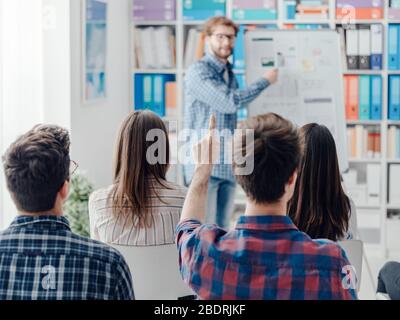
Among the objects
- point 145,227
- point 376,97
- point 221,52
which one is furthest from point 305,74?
point 145,227

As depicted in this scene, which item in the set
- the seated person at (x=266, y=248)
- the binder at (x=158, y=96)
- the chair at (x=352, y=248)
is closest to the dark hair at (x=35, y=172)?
the seated person at (x=266, y=248)

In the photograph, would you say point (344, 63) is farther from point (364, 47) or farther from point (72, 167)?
point (72, 167)

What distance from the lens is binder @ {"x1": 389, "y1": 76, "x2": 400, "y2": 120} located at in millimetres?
4988

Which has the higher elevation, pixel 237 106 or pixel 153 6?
pixel 153 6

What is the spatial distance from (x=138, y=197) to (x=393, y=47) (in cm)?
305

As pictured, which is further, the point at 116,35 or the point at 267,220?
the point at 116,35

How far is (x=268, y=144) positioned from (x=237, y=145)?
0.23 feet

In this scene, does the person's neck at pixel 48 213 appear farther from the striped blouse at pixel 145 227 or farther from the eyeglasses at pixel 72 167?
the striped blouse at pixel 145 227

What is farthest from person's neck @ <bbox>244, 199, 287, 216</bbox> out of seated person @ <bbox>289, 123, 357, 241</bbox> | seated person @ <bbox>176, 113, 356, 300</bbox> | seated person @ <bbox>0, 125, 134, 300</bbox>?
seated person @ <bbox>289, 123, 357, 241</bbox>

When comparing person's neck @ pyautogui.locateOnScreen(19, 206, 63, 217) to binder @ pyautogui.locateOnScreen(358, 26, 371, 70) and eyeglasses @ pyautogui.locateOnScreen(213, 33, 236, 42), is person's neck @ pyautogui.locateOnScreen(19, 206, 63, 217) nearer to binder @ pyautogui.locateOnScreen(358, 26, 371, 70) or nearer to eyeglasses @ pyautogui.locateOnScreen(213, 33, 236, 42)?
eyeglasses @ pyautogui.locateOnScreen(213, 33, 236, 42)

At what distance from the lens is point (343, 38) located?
5.01 metres
